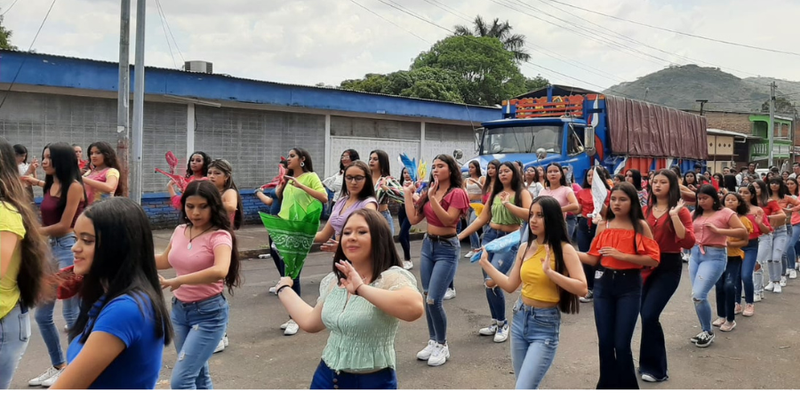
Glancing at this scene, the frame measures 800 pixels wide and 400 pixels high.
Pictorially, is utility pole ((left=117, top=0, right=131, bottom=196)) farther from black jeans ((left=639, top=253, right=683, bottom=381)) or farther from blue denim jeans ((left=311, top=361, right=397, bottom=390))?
blue denim jeans ((left=311, top=361, right=397, bottom=390))

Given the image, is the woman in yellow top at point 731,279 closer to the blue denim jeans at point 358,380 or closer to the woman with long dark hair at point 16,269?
the blue denim jeans at point 358,380

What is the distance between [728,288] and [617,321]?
9.96 ft

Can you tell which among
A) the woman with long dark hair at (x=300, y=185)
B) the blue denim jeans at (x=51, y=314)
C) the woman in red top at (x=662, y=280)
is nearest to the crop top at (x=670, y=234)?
the woman in red top at (x=662, y=280)

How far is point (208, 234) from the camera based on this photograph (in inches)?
165

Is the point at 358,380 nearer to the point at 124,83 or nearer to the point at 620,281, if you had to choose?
the point at 620,281

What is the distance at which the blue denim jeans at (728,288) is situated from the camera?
7.29 m

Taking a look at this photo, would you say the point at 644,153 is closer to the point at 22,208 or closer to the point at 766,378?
the point at 766,378

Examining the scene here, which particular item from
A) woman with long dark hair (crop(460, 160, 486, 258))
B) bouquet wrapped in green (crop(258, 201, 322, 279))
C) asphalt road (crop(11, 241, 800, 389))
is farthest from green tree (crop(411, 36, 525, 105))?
bouquet wrapped in green (crop(258, 201, 322, 279))

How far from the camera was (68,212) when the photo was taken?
5074 mm

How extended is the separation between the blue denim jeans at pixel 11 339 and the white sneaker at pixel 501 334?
4241mm

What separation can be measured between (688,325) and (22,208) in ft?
21.6

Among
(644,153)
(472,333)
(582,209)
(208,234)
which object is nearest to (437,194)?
(472,333)

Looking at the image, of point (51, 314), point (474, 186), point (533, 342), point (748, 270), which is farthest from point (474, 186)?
point (51, 314)

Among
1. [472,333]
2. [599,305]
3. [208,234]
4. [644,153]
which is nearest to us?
[208,234]
